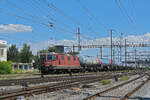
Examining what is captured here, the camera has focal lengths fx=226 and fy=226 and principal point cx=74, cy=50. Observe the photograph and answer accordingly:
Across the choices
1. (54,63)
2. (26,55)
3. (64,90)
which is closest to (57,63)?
(54,63)

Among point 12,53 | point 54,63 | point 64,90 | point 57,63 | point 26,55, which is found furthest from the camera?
point 12,53

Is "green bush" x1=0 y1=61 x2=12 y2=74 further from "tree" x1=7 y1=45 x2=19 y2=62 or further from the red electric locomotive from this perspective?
"tree" x1=7 y1=45 x2=19 y2=62

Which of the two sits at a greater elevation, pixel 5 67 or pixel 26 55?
pixel 26 55

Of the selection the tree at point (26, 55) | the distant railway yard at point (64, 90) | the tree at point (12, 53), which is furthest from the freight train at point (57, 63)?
the tree at point (12, 53)

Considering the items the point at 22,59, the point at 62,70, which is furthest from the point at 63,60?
the point at 22,59

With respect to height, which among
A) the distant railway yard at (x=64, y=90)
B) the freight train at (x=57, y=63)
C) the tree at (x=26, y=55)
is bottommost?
the distant railway yard at (x=64, y=90)

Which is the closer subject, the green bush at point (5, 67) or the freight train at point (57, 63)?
the freight train at point (57, 63)

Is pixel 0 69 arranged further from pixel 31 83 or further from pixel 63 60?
pixel 31 83

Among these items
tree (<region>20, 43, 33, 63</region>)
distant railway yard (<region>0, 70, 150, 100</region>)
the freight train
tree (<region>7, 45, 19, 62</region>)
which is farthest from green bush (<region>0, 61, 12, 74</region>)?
tree (<region>7, 45, 19, 62</region>)

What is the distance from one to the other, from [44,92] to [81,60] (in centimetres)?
2863

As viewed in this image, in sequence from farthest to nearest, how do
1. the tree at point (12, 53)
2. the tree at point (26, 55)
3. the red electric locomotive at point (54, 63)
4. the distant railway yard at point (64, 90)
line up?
1. the tree at point (12, 53)
2. the tree at point (26, 55)
3. the red electric locomotive at point (54, 63)
4. the distant railway yard at point (64, 90)

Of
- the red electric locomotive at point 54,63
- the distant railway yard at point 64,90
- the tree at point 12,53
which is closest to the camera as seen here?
the distant railway yard at point 64,90

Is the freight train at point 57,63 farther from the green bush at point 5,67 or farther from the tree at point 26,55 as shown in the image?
the tree at point 26,55

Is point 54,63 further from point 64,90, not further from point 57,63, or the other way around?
point 64,90
